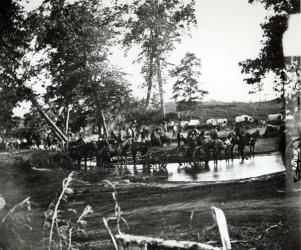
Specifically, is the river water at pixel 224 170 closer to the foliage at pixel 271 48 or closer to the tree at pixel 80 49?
the foliage at pixel 271 48

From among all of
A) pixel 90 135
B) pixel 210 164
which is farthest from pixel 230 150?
pixel 90 135

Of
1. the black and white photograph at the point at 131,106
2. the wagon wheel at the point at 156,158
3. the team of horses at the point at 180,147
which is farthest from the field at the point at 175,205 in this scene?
the wagon wheel at the point at 156,158

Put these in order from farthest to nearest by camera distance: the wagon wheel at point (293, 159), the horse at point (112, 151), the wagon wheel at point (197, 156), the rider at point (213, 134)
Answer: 1. the rider at point (213, 134)
2. the wagon wheel at point (197, 156)
3. the horse at point (112, 151)
4. the wagon wheel at point (293, 159)

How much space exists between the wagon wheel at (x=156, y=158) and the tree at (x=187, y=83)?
3535 mm

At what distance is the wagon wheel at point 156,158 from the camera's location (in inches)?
395

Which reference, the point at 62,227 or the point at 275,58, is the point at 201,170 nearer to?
the point at 275,58

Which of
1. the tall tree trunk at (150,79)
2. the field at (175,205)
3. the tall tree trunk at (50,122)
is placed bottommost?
the field at (175,205)

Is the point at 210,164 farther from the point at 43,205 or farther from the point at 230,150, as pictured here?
the point at 43,205

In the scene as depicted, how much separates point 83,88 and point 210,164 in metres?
5.61

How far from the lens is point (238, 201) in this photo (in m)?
5.52

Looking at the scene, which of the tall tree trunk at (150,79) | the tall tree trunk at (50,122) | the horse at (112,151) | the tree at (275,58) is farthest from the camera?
the horse at (112,151)

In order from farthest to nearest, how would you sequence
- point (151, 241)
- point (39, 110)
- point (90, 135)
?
point (90, 135)
point (39, 110)
point (151, 241)

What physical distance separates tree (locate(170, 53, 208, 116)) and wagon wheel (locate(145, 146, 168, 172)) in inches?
139

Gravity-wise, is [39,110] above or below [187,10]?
below
